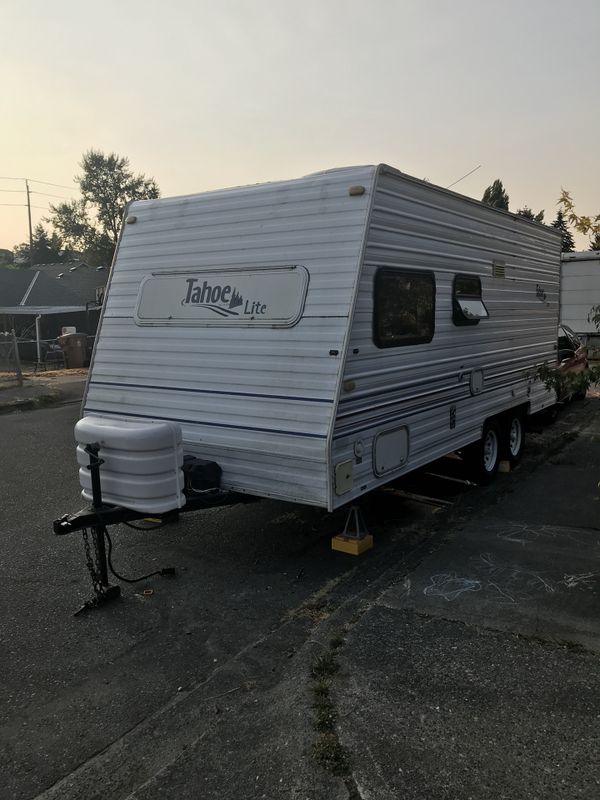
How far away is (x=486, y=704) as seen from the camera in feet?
10.4

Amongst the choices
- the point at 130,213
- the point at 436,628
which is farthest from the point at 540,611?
the point at 130,213

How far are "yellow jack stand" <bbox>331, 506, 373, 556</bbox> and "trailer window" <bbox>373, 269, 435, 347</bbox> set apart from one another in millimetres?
1502

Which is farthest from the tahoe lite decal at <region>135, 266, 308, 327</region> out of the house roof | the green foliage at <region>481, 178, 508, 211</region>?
→ the green foliage at <region>481, 178, 508, 211</region>

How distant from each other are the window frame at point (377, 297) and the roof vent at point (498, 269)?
1.67m

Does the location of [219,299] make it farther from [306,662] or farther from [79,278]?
[79,278]

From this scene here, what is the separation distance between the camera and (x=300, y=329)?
457 centimetres

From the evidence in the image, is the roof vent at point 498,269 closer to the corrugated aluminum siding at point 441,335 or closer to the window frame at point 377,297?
the corrugated aluminum siding at point 441,335

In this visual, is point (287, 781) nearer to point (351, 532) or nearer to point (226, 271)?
point (351, 532)

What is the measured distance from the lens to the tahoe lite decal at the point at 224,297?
4668mm

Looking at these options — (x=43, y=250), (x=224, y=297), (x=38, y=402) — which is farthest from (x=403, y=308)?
(x=43, y=250)

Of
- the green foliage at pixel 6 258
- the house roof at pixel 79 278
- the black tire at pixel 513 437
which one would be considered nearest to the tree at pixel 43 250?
the green foliage at pixel 6 258

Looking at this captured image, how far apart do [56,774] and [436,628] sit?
2288 millimetres

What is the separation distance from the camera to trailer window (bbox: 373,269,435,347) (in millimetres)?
4777

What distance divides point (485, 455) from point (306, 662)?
14.7 ft
